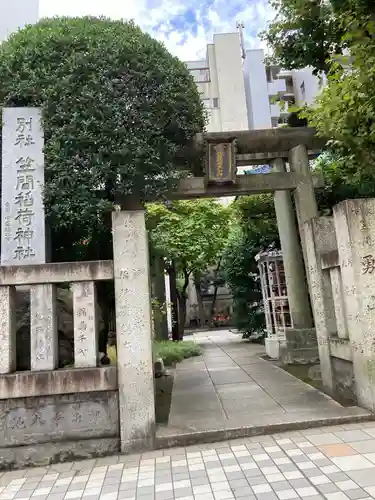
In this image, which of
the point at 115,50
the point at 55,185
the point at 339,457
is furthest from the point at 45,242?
the point at 339,457

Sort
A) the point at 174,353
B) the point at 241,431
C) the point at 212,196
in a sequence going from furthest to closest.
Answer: the point at 174,353
the point at 212,196
the point at 241,431

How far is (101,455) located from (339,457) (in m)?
2.26

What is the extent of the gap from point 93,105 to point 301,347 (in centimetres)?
632

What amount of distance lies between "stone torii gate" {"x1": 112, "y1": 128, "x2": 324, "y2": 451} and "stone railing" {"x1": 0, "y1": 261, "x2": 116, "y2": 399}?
247 millimetres

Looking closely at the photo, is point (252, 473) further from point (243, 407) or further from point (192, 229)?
point (192, 229)

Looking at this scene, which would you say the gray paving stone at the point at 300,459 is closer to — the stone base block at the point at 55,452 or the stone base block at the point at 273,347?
the stone base block at the point at 55,452

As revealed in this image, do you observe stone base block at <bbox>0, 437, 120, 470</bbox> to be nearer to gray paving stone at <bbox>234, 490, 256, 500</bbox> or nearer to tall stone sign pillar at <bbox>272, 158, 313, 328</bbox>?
gray paving stone at <bbox>234, 490, 256, 500</bbox>

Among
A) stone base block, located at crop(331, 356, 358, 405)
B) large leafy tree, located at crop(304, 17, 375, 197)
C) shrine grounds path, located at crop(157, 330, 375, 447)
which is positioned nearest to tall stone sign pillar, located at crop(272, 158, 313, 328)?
shrine grounds path, located at crop(157, 330, 375, 447)

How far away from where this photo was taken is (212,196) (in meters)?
7.42

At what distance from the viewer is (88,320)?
425 cm

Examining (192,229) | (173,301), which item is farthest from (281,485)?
(173,301)

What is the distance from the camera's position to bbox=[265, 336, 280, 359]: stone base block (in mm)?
9391

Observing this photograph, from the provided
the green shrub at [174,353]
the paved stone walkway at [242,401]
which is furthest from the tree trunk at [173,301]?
the paved stone walkway at [242,401]

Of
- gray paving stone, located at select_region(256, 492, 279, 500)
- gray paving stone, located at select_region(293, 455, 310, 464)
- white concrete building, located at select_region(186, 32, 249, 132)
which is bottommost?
gray paving stone, located at select_region(256, 492, 279, 500)
